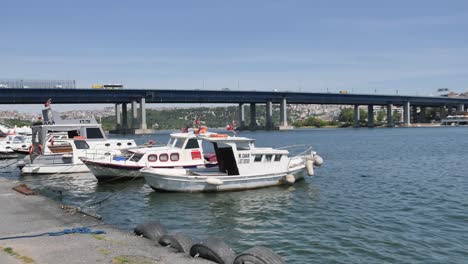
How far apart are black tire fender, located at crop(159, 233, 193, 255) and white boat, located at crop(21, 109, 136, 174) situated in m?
24.8

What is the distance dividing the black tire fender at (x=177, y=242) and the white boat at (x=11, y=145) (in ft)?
167

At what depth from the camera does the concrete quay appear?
1171 cm

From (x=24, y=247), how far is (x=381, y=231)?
12394mm

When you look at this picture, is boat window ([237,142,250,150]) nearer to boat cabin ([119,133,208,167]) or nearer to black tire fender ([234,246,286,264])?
boat cabin ([119,133,208,167])

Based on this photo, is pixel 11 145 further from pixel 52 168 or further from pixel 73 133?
pixel 52 168

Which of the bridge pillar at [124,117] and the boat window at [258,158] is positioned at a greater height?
the bridge pillar at [124,117]

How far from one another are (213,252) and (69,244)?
411 cm

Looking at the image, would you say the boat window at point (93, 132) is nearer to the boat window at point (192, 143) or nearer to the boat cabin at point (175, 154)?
the boat cabin at point (175, 154)

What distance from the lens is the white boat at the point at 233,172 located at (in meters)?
28.0

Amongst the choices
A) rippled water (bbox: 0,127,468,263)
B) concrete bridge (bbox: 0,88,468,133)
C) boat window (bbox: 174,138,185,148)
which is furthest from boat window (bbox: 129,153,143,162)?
concrete bridge (bbox: 0,88,468,133)

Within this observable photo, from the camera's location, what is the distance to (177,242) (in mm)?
13258

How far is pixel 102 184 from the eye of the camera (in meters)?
34.0

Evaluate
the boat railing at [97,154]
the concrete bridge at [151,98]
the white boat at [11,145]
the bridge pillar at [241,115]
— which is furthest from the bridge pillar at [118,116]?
the boat railing at [97,154]

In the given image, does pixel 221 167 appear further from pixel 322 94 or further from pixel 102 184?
pixel 322 94
